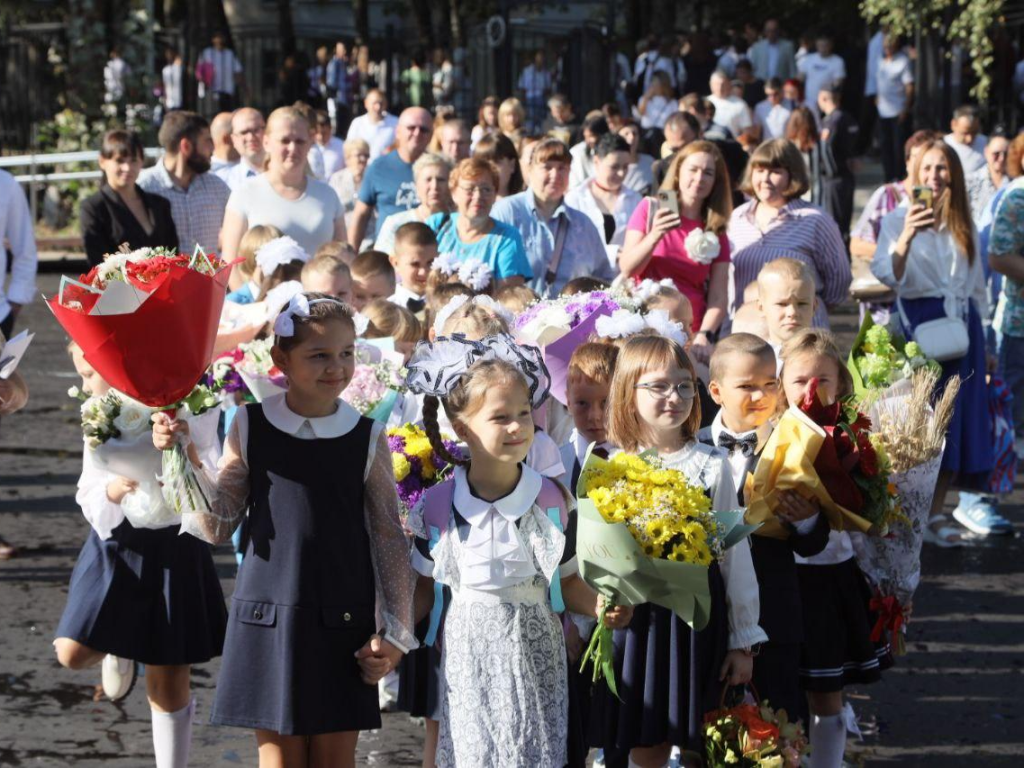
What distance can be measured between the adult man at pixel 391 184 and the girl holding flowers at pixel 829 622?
5.48 metres

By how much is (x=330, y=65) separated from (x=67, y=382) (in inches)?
665

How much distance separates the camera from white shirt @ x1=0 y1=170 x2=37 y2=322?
27.3ft

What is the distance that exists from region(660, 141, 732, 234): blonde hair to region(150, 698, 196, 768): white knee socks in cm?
425

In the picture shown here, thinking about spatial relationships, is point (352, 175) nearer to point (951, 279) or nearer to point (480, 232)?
point (480, 232)

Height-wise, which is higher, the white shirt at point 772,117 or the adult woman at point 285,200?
the white shirt at point 772,117

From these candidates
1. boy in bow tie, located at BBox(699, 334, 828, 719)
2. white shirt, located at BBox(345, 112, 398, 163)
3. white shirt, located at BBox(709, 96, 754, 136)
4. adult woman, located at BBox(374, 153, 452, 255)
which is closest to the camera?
boy in bow tie, located at BBox(699, 334, 828, 719)

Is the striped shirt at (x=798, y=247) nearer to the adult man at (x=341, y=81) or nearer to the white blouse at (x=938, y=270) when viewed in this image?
the white blouse at (x=938, y=270)

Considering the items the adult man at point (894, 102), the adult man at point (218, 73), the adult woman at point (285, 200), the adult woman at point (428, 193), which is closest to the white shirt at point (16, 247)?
the adult woman at point (285, 200)

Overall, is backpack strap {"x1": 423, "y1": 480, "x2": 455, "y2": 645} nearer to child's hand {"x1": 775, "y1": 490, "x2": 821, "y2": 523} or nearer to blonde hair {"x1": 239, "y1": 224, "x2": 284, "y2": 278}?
child's hand {"x1": 775, "y1": 490, "x2": 821, "y2": 523}

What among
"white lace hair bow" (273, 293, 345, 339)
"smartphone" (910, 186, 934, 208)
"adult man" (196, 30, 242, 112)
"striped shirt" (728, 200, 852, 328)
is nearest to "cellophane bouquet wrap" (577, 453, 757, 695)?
"white lace hair bow" (273, 293, 345, 339)

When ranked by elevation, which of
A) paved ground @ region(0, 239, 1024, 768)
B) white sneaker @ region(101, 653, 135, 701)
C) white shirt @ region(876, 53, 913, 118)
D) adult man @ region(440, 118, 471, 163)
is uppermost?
white shirt @ region(876, 53, 913, 118)

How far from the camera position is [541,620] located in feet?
15.1

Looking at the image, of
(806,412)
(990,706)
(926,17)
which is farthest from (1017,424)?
(926,17)

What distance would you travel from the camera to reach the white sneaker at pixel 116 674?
575 centimetres
